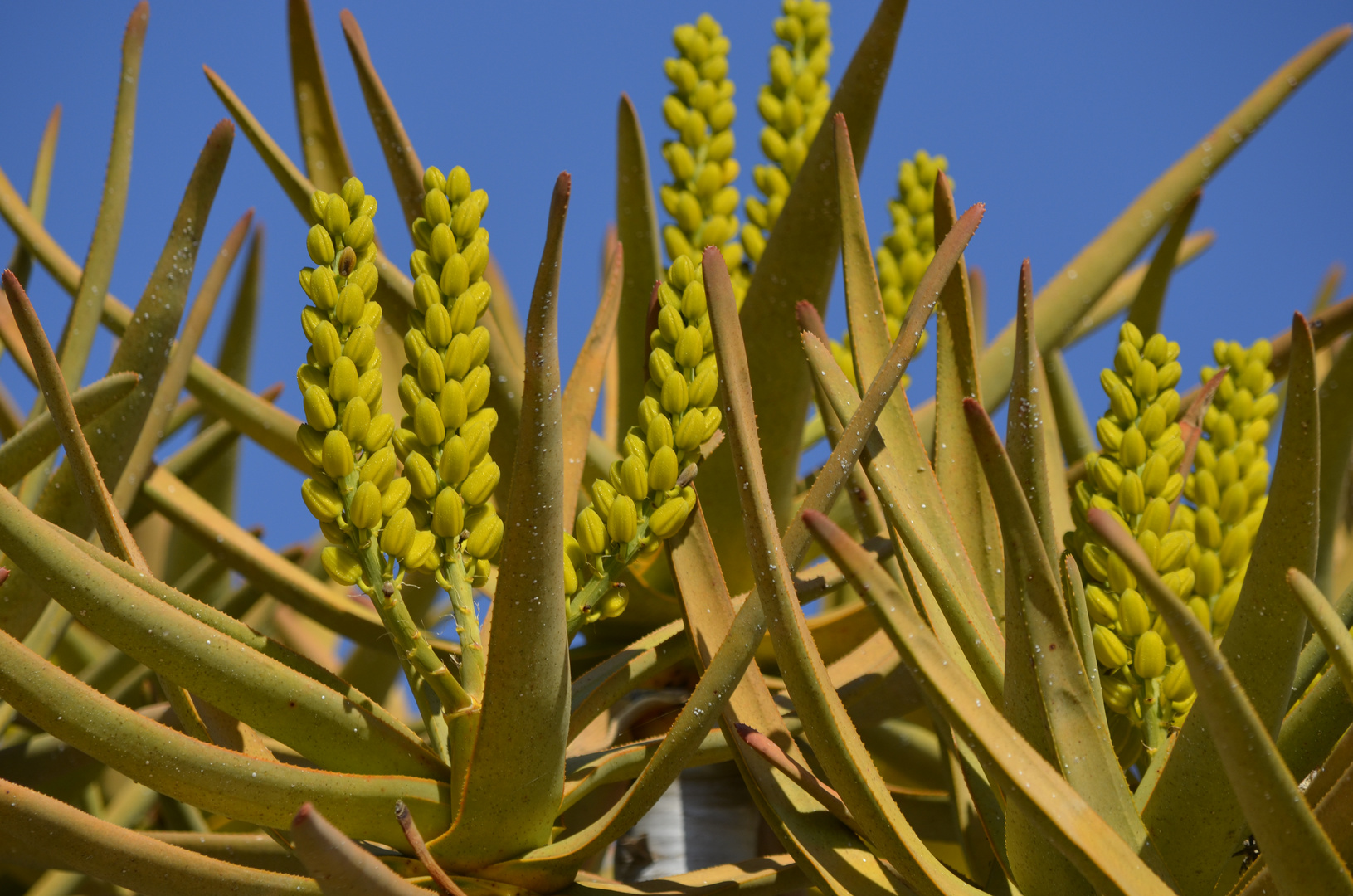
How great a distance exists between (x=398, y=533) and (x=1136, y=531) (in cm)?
39

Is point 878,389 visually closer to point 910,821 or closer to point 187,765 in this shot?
point 187,765

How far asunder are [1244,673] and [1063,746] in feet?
0.28

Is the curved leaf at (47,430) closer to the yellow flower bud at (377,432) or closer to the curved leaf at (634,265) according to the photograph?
the yellow flower bud at (377,432)

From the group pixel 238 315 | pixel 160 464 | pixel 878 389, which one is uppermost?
pixel 238 315

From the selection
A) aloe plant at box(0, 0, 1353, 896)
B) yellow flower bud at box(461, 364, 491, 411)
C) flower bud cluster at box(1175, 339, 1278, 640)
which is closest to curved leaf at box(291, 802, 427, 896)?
aloe plant at box(0, 0, 1353, 896)

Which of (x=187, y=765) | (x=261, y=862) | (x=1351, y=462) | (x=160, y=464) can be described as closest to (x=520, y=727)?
(x=187, y=765)

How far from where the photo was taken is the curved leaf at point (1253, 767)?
16.1 inches

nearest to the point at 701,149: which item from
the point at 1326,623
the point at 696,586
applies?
the point at 696,586

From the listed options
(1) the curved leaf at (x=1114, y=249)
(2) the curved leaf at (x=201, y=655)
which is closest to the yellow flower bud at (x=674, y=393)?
(2) the curved leaf at (x=201, y=655)

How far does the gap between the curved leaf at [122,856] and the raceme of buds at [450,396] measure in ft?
0.53

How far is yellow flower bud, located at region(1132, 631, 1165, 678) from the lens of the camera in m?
0.62

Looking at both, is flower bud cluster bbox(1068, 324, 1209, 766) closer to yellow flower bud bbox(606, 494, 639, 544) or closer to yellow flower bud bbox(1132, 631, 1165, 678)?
yellow flower bud bbox(1132, 631, 1165, 678)

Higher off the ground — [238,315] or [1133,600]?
[238,315]

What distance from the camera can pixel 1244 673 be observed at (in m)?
0.53
